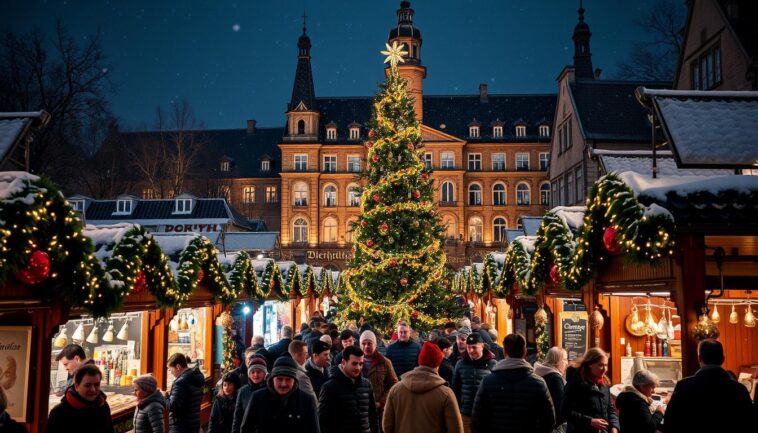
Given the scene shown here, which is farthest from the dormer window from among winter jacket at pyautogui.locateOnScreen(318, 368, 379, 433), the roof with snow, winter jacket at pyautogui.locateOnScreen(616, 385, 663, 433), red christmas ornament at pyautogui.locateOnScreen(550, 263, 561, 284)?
winter jacket at pyautogui.locateOnScreen(616, 385, 663, 433)

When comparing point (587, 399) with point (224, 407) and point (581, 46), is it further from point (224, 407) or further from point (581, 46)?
point (581, 46)

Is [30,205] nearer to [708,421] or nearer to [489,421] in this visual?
[489,421]

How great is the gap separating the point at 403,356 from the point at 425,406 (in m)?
4.68

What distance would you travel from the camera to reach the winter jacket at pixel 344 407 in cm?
637

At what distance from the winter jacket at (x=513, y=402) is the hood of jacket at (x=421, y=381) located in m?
0.54

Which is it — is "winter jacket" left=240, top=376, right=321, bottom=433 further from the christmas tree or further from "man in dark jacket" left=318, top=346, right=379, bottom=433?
the christmas tree

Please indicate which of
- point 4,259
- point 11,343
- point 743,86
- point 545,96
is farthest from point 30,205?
point 545,96

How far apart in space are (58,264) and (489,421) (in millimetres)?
4543

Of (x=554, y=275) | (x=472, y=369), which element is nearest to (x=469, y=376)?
(x=472, y=369)

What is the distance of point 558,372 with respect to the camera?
734cm

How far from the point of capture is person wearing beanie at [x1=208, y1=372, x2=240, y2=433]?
23.9ft

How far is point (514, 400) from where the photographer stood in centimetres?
583

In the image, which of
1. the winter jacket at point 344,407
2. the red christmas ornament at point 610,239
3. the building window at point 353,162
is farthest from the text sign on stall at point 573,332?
the building window at point 353,162

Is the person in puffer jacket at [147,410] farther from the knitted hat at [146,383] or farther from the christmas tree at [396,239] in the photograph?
the christmas tree at [396,239]
